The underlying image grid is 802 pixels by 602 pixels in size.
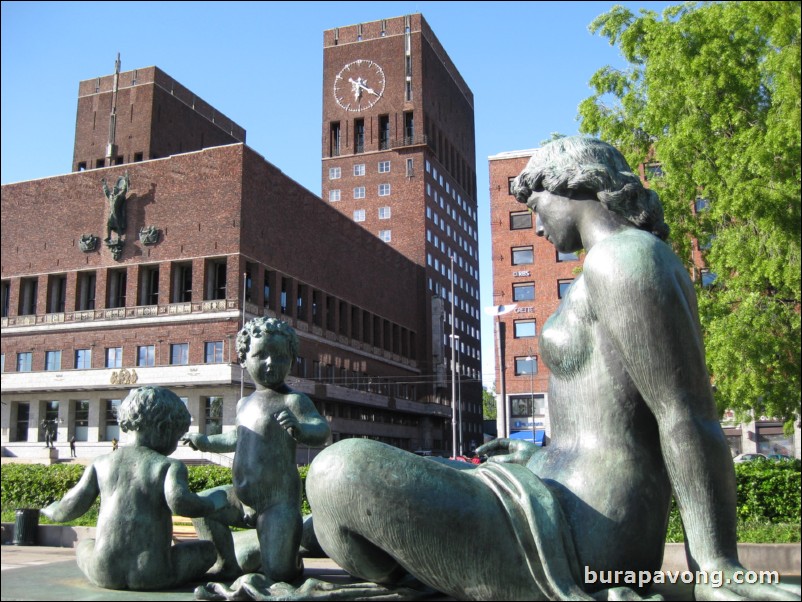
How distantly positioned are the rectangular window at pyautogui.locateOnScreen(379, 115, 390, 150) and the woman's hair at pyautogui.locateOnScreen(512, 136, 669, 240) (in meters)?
80.2

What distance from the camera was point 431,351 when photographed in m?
76.7

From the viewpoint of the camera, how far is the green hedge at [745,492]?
10148 millimetres

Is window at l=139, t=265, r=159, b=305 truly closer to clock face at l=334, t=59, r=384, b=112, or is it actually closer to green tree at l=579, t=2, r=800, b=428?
green tree at l=579, t=2, r=800, b=428

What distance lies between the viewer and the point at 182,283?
154 ft

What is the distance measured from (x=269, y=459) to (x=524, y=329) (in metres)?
45.6

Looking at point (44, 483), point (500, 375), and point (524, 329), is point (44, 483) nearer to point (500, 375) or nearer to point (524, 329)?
point (500, 375)

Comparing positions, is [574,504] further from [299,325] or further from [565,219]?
[299,325]

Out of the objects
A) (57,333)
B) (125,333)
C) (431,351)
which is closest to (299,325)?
(125,333)

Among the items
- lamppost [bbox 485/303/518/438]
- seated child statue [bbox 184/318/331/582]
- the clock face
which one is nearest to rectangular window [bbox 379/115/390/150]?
the clock face

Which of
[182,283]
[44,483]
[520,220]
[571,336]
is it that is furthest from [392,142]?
[571,336]

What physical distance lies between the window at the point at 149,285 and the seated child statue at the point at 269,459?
4545 cm

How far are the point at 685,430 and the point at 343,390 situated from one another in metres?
52.9

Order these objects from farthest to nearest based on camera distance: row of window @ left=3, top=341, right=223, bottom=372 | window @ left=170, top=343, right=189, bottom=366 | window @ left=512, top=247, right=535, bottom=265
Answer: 1. window @ left=512, top=247, right=535, bottom=265
2. window @ left=170, top=343, right=189, bottom=366
3. row of window @ left=3, top=341, right=223, bottom=372

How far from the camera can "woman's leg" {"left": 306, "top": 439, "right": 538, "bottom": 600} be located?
85.2 inches
